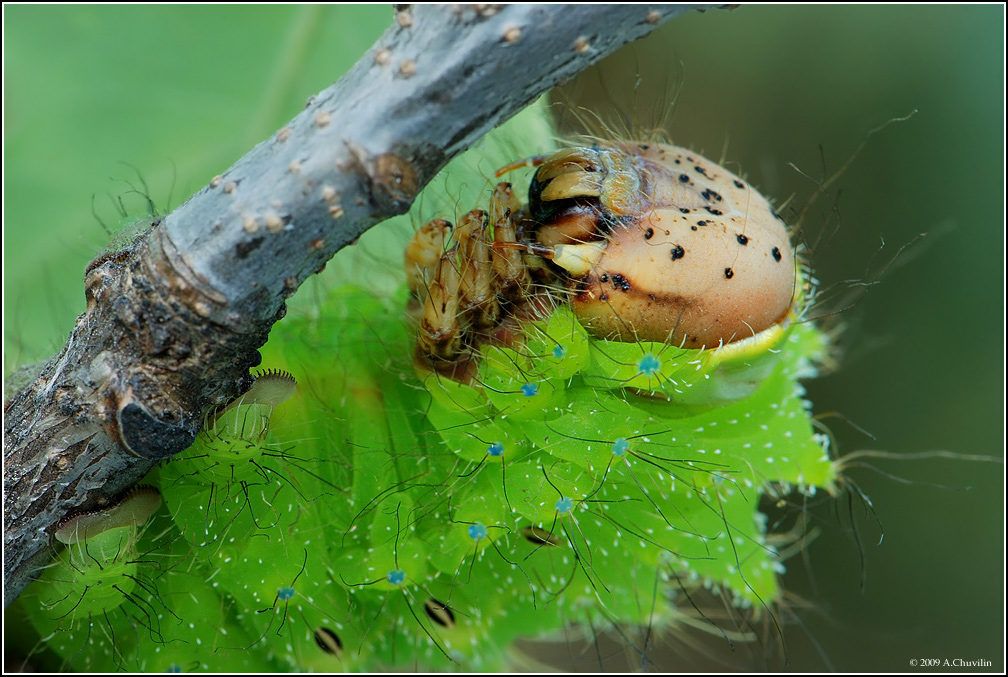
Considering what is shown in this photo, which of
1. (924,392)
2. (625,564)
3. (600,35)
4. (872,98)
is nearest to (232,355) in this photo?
(600,35)

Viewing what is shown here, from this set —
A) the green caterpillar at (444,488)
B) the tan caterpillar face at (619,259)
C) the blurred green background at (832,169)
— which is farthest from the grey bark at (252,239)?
the blurred green background at (832,169)

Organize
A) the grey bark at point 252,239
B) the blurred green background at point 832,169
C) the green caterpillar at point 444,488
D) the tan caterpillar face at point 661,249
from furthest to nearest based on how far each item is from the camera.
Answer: the blurred green background at point 832,169
the green caterpillar at point 444,488
the tan caterpillar face at point 661,249
the grey bark at point 252,239

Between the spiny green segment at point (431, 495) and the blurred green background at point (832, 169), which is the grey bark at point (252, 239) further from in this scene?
the blurred green background at point (832, 169)

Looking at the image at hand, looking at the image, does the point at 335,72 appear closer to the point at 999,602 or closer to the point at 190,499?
the point at 190,499

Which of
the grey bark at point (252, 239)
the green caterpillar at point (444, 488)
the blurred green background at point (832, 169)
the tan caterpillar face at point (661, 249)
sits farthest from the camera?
the blurred green background at point (832, 169)

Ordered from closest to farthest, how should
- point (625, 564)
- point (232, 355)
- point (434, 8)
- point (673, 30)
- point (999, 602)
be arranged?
1. point (434, 8)
2. point (232, 355)
3. point (625, 564)
4. point (999, 602)
5. point (673, 30)

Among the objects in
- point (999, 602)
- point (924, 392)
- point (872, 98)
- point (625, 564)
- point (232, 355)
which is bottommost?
point (999, 602)

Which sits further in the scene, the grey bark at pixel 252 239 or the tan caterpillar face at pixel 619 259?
the tan caterpillar face at pixel 619 259
